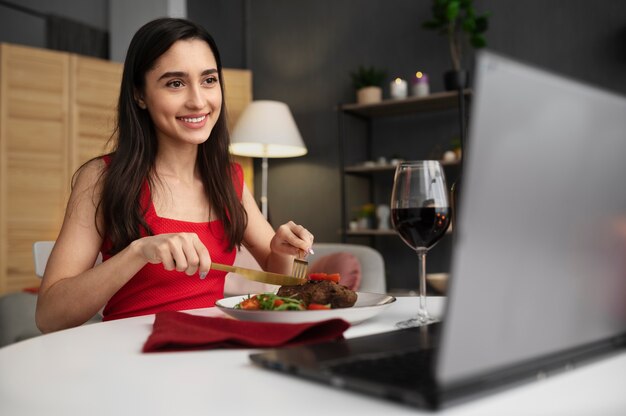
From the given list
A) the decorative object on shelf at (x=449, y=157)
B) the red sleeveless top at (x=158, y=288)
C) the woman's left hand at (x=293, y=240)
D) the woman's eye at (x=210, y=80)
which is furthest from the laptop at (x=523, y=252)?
the decorative object on shelf at (x=449, y=157)

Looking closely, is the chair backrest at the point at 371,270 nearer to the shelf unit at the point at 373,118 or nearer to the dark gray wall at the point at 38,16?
the shelf unit at the point at 373,118

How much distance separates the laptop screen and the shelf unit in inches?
144

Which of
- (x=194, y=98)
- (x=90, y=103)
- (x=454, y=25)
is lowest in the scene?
(x=194, y=98)

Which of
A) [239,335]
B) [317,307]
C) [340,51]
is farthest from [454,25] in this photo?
[239,335]

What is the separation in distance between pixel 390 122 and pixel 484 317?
446 centimetres

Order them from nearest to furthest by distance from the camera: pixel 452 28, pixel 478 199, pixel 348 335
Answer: pixel 478 199, pixel 348 335, pixel 452 28

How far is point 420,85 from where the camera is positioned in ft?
14.1

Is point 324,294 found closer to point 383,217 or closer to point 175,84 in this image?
point 175,84

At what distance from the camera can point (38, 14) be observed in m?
5.48

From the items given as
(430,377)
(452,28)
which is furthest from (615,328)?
(452,28)

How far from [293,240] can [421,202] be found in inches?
18.6

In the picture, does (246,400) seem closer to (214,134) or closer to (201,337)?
(201,337)

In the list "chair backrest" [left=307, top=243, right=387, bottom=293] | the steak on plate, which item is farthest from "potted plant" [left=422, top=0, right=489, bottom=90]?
the steak on plate

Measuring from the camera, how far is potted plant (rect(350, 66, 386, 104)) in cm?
446
